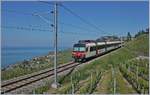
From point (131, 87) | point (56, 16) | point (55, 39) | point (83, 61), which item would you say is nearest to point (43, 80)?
point (55, 39)

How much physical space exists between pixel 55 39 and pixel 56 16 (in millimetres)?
1482

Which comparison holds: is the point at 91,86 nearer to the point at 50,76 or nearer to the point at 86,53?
the point at 50,76

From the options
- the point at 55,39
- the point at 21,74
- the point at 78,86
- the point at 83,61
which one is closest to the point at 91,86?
the point at 78,86

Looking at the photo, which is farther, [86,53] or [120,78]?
[86,53]

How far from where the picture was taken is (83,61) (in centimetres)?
3469

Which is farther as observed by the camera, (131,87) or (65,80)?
(65,80)

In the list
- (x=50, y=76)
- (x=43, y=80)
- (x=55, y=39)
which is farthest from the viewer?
(x=50, y=76)

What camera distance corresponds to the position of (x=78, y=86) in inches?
738

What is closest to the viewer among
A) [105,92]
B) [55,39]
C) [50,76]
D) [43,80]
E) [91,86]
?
[105,92]

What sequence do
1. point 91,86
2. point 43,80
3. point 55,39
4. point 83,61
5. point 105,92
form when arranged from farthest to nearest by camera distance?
point 83,61 → point 43,80 → point 55,39 → point 91,86 → point 105,92

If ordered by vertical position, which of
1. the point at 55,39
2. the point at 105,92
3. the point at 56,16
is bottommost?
the point at 105,92

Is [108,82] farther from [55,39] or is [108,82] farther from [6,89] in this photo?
[6,89]

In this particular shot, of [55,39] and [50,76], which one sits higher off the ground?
[55,39]

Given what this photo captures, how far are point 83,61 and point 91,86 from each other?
16.5 metres
